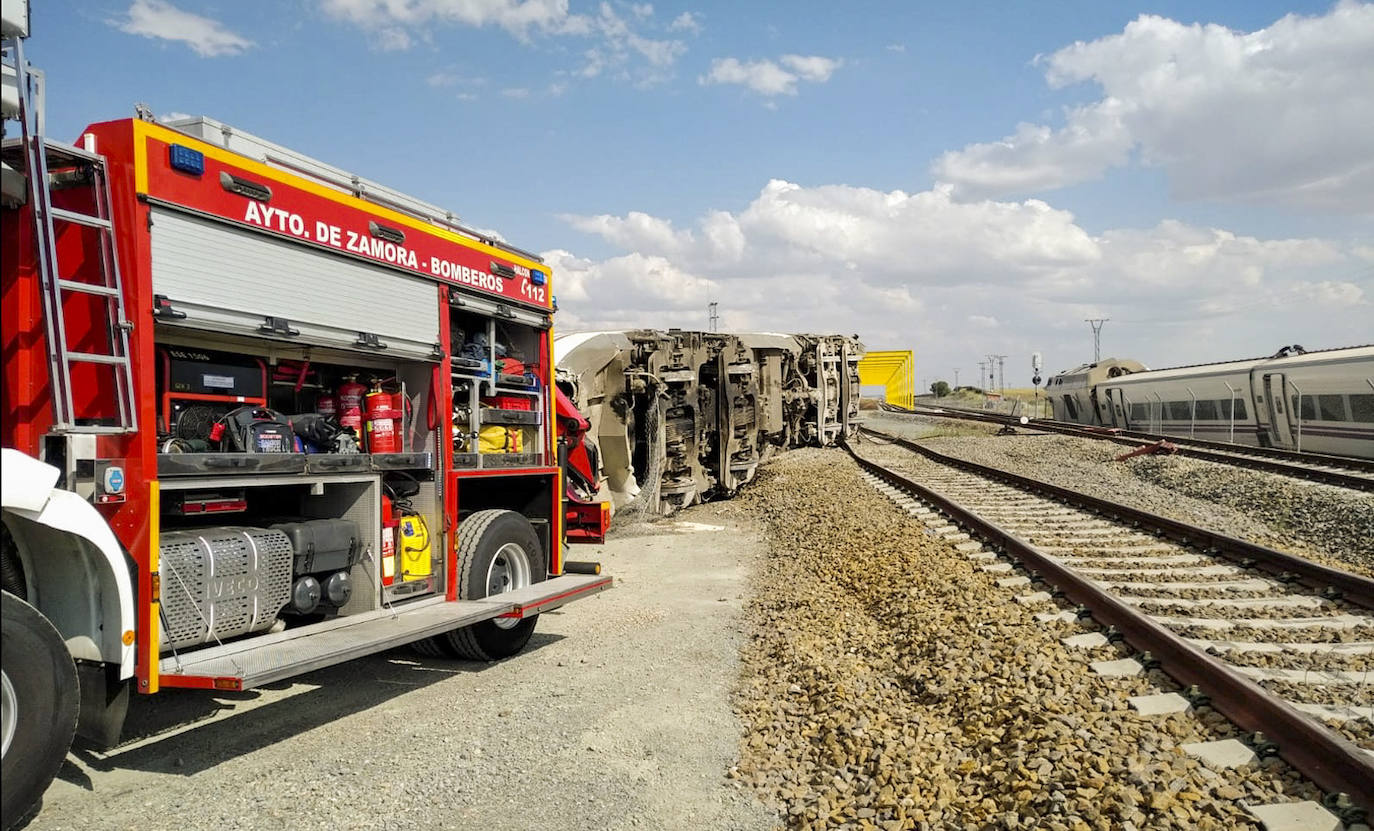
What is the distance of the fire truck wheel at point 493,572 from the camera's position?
6.68 metres

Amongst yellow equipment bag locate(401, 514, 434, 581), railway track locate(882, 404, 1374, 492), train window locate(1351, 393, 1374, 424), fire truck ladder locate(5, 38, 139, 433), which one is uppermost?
fire truck ladder locate(5, 38, 139, 433)

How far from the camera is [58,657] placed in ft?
12.2

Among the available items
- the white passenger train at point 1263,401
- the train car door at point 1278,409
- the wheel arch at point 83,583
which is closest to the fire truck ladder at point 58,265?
the wheel arch at point 83,583

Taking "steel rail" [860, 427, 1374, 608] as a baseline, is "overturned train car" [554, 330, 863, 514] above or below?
above

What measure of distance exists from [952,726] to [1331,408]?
19.9 meters

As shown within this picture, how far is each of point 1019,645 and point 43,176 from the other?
610 centimetres

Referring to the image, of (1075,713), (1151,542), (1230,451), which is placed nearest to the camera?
(1075,713)

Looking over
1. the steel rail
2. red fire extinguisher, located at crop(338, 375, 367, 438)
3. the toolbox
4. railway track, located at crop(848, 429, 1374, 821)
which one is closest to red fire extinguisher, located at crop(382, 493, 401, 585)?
the toolbox

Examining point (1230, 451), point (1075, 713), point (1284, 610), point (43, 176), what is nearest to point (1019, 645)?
point (1075, 713)

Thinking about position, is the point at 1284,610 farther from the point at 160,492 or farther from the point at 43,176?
the point at 43,176

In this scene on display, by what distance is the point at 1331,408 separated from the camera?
2036 centimetres

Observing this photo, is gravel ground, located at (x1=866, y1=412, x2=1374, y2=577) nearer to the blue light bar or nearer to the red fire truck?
the red fire truck

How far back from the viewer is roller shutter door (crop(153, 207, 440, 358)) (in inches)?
179

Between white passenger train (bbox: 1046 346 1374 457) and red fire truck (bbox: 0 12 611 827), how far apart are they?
19.3 m
